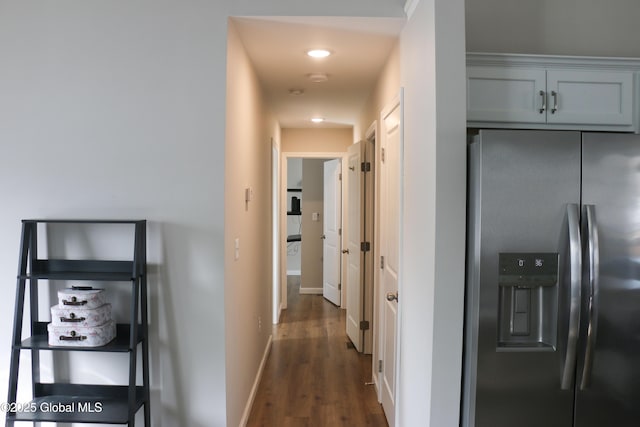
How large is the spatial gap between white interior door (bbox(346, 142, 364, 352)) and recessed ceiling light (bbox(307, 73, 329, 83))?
3.19ft

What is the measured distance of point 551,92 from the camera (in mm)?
2119

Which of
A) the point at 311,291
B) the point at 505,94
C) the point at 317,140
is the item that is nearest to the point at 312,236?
the point at 311,291

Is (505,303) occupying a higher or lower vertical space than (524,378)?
higher

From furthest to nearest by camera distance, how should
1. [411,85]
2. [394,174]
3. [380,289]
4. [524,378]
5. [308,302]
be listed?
[308,302]
[380,289]
[394,174]
[411,85]
[524,378]

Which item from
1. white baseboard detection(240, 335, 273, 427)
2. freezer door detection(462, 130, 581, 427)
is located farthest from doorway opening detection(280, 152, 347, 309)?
freezer door detection(462, 130, 581, 427)

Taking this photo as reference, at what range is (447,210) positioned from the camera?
5.97 ft

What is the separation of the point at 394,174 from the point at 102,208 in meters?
1.76

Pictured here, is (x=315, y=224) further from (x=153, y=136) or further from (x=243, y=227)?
(x=153, y=136)

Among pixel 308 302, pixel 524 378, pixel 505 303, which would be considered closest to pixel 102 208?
pixel 505 303

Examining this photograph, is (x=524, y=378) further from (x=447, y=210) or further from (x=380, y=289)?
(x=380, y=289)

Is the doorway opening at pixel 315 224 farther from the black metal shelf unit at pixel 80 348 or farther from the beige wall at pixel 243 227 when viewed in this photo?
the black metal shelf unit at pixel 80 348

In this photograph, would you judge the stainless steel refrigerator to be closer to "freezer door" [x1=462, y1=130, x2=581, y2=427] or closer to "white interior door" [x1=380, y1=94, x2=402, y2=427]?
"freezer door" [x1=462, y1=130, x2=581, y2=427]

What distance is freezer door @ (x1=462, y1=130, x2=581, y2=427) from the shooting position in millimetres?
1735

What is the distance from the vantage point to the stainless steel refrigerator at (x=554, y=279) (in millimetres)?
1735
